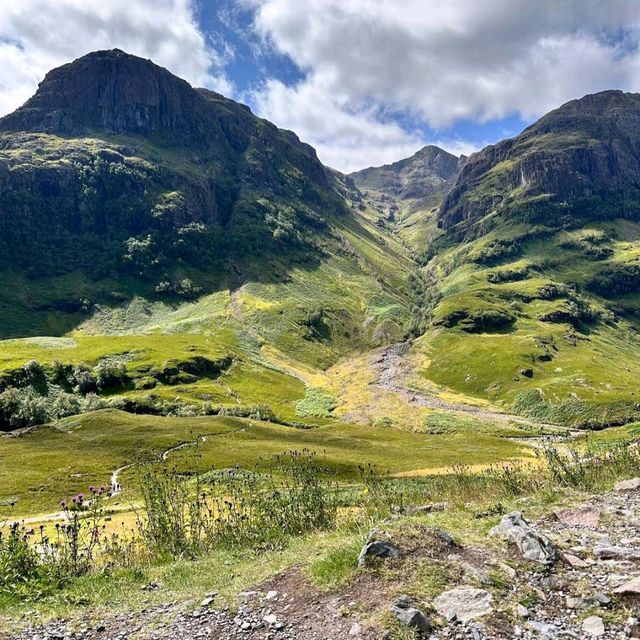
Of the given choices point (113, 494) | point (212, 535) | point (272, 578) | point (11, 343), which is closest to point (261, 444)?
point (113, 494)

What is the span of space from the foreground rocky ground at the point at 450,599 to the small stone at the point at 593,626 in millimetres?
17

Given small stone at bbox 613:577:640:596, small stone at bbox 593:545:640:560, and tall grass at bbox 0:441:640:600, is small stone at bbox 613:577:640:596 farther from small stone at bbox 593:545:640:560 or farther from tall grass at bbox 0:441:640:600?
tall grass at bbox 0:441:640:600

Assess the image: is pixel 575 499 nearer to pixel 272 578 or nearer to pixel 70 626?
pixel 272 578

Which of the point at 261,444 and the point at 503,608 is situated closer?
the point at 503,608

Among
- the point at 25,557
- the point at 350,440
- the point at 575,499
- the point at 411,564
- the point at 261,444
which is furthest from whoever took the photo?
the point at 350,440


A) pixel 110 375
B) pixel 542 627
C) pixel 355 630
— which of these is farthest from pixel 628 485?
pixel 110 375

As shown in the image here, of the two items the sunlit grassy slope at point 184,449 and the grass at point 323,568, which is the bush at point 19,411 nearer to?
the sunlit grassy slope at point 184,449

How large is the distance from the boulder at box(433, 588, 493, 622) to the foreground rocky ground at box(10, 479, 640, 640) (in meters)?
0.02

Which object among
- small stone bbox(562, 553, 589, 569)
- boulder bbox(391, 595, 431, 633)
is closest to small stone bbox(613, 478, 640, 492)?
small stone bbox(562, 553, 589, 569)

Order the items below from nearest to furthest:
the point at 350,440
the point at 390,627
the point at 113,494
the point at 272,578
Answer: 1. the point at 390,627
2. the point at 272,578
3. the point at 113,494
4. the point at 350,440

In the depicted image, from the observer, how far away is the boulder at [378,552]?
36.9ft

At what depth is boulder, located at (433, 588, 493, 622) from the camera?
889 cm

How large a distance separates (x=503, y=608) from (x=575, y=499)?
10612 mm

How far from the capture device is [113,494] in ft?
234
